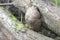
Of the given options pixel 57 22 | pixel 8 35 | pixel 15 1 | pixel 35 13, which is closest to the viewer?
pixel 57 22

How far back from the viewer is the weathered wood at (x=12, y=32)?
1229mm

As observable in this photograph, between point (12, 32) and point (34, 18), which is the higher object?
point (34, 18)

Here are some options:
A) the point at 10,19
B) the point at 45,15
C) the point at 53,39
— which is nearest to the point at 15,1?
the point at 10,19

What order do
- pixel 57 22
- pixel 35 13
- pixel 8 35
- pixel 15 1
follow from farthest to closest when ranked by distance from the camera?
pixel 15 1 → pixel 8 35 → pixel 35 13 → pixel 57 22

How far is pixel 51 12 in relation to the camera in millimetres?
1156

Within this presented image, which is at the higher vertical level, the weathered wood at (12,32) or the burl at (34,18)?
the burl at (34,18)

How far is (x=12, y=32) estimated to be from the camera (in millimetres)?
1310

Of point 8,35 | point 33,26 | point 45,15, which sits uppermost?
point 45,15

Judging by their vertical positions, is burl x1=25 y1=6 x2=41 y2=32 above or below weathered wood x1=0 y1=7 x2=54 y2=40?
above

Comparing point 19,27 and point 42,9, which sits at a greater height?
point 42,9

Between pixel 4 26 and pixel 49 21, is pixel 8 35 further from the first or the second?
pixel 49 21

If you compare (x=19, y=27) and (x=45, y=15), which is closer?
(x=45, y=15)

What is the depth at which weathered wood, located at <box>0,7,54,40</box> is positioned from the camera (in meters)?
1.23

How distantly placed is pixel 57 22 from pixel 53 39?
170 millimetres
